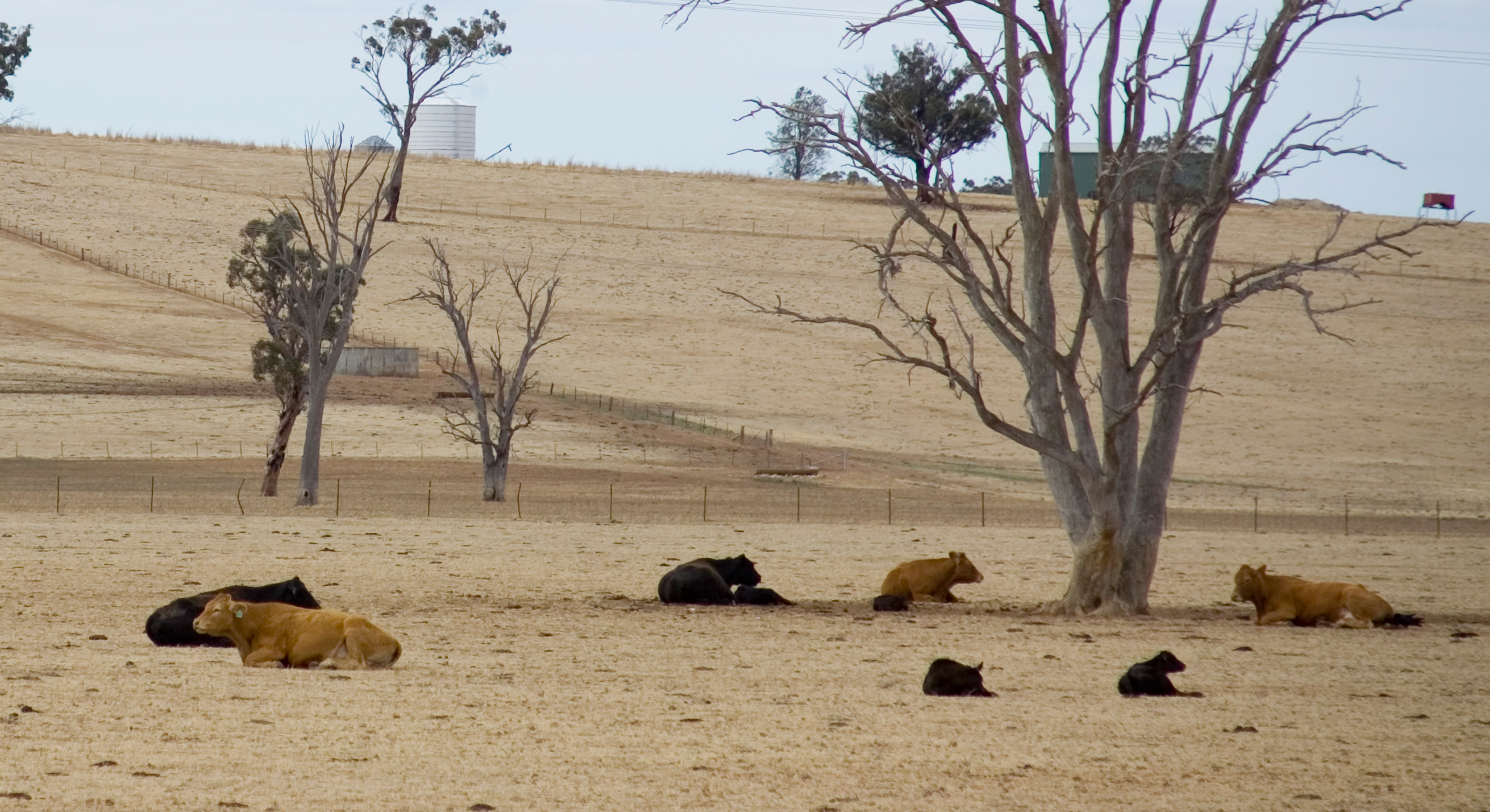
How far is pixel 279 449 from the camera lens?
113ft

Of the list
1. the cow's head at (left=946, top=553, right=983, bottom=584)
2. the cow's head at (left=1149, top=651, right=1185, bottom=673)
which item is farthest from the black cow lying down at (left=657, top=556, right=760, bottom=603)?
the cow's head at (left=1149, top=651, right=1185, bottom=673)

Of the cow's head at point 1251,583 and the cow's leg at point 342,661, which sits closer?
the cow's leg at point 342,661

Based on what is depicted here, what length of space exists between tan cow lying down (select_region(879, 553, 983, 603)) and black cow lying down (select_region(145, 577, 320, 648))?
6.72 m

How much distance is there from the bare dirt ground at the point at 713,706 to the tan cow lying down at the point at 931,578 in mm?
470

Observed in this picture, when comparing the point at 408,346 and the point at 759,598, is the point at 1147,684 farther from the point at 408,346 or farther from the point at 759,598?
the point at 408,346

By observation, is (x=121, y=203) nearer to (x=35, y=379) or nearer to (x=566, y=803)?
(x=35, y=379)

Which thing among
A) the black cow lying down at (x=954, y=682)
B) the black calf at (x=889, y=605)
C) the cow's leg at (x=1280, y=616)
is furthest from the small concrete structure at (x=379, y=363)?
the black cow lying down at (x=954, y=682)

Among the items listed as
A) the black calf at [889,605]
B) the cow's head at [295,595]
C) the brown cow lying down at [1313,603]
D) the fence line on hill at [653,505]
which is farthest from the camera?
the fence line on hill at [653,505]

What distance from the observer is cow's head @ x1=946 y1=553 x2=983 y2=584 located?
17.0 meters

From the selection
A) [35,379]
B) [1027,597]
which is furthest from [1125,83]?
[35,379]

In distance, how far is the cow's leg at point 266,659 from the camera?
37.1 feet

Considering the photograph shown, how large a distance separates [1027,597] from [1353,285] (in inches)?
2579

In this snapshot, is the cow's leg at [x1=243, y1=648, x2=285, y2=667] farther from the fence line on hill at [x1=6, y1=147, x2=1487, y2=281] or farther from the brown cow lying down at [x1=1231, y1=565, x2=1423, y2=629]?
the fence line on hill at [x1=6, y1=147, x2=1487, y2=281]

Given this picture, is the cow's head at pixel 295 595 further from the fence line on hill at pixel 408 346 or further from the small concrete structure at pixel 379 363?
the small concrete structure at pixel 379 363
